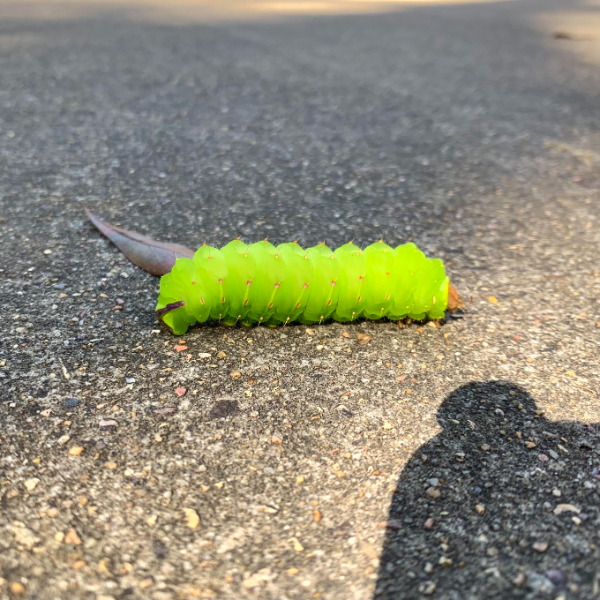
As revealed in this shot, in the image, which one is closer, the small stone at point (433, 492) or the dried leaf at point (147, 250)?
the small stone at point (433, 492)

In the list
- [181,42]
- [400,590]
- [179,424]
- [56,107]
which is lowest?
[400,590]

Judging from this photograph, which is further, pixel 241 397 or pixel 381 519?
pixel 241 397

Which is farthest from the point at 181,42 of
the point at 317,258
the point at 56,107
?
the point at 317,258

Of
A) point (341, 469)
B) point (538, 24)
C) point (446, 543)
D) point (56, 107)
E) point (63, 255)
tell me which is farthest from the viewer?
point (538, 24)

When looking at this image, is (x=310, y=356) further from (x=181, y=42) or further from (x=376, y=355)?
(x=181, y=42)

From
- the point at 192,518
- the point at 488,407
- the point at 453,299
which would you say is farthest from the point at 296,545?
the point at 453,299

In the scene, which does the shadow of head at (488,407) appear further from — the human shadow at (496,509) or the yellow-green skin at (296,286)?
the yellow-green skin at (296,286)

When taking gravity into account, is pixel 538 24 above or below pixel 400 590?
above

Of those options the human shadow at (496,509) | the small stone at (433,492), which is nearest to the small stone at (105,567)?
the human shadow at (496,509)
